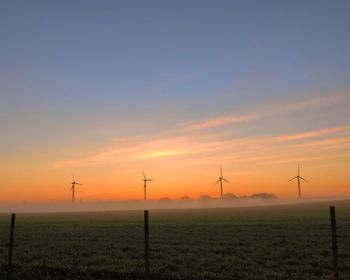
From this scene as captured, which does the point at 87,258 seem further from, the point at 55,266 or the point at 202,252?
the point at 202,252

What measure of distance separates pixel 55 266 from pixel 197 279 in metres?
7.63

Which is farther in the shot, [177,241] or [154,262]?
[177,241]

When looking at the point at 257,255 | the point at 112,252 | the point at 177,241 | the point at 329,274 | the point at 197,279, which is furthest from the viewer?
the point at 177,241

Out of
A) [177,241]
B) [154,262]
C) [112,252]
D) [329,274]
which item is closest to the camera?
[329,274]

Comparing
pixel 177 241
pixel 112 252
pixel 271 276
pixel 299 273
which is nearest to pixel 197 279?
pixel 271 276

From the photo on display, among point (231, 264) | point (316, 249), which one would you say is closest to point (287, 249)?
point (316, 249)

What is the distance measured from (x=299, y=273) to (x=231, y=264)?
153 inches

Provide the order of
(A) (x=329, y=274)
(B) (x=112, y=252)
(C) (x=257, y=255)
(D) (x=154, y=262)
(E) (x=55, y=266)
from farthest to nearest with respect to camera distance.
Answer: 1. (B) (x=112, y=252)
2. (C) (x=257, y=255)
3. (D) (x=154, y=262)
4. (E) (x=55, y=266)
5. (A) (x=329, y=274)

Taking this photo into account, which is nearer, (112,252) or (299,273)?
(299,273)

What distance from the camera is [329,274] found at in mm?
19141

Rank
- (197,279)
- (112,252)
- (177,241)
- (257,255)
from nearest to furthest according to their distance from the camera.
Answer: (197,279) → (257,255) → (112,252) → (177,241)

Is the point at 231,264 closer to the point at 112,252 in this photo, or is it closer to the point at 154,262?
the point at 154,262

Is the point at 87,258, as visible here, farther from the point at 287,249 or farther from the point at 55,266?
the point at 287,249

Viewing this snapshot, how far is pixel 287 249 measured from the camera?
27828mm
